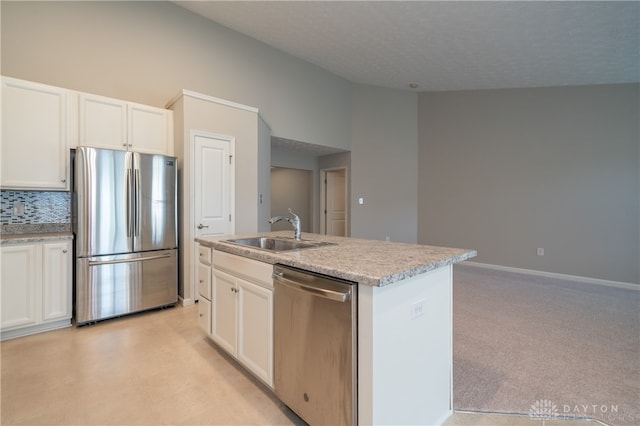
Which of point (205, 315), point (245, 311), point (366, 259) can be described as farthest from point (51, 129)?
point (366, 259)

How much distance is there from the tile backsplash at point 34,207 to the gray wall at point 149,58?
1.18 meters

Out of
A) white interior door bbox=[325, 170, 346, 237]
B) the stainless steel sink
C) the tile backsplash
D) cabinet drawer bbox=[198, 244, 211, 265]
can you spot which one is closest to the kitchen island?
the stainless steel sink

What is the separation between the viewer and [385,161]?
6.39m

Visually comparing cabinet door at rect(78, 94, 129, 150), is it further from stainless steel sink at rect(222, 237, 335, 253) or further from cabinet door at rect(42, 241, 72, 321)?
stainless steel sink at rect(222, 237, 335, 253)

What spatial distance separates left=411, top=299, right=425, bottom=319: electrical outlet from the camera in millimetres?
1348

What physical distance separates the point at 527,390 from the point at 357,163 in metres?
4.94

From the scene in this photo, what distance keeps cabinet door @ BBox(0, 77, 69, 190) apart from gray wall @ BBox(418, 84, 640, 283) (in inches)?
234

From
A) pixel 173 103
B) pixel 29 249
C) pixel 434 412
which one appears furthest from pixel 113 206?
pixel 434 412

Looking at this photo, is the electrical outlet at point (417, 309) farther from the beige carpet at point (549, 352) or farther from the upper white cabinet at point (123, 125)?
the upper white cabinet at point (123, 125)

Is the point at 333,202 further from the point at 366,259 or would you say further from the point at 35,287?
the point at 366,259

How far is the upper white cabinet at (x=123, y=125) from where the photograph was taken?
2916mm

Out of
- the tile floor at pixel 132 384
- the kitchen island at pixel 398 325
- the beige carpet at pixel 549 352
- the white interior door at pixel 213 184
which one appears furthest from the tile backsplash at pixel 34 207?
the beige carpet at pixel 549 352

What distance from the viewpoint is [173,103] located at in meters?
3.50

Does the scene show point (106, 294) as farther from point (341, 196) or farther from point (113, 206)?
point (341, 196)
